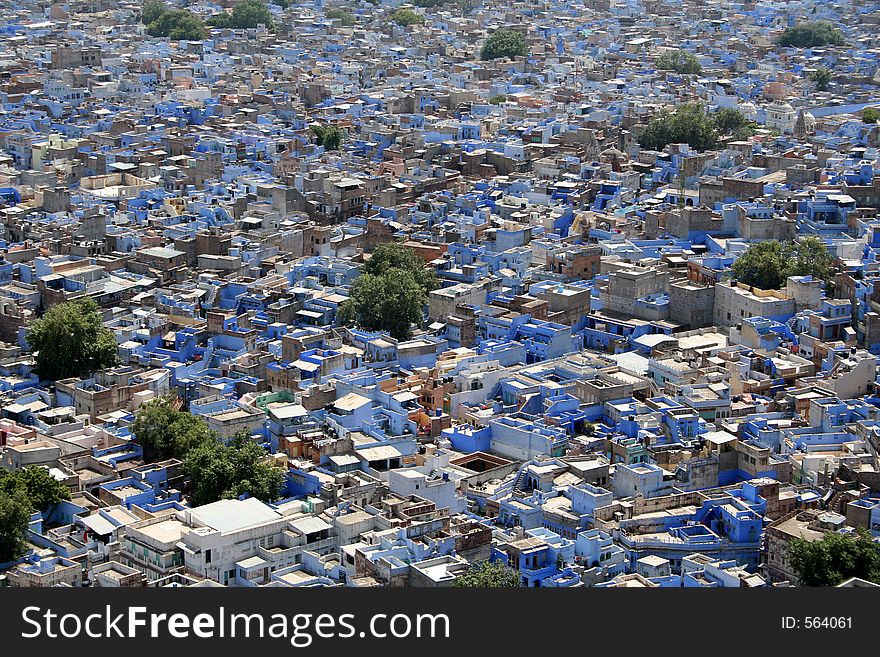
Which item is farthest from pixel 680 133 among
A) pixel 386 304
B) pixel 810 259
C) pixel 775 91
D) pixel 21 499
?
pixel 21 499

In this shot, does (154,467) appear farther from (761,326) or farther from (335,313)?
(761,326)

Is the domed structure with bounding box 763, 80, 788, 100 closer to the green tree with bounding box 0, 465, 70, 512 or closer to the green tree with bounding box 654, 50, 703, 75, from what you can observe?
the green tree with bounding box 654, 50, 703, 75

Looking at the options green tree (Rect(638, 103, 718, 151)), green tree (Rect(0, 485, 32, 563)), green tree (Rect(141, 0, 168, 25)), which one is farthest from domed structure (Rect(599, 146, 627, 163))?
green tree (Rect(141, 0, 168, 25))

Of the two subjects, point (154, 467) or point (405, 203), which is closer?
point (154, 467)

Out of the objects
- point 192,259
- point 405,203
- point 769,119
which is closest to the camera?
point 192,259

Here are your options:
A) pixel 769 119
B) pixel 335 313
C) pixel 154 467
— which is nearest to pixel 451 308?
pixel 335 313
